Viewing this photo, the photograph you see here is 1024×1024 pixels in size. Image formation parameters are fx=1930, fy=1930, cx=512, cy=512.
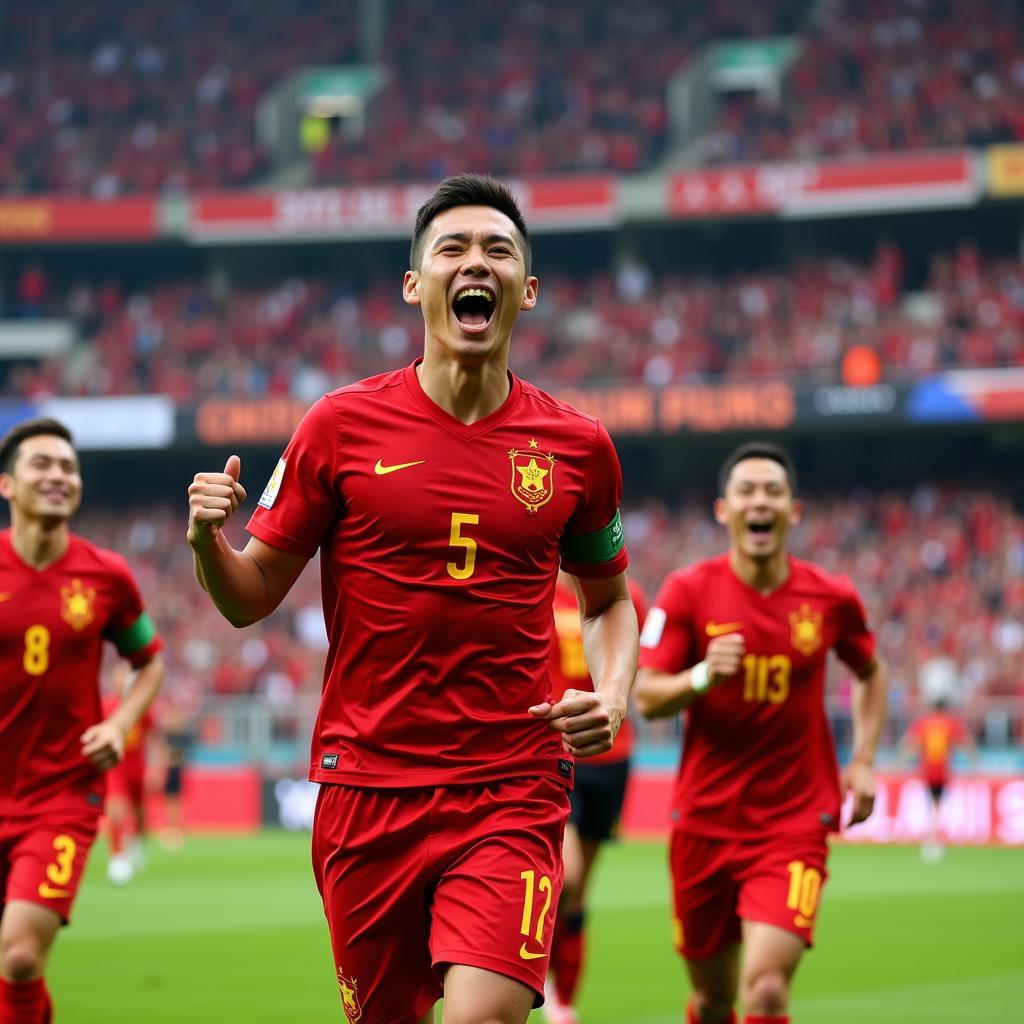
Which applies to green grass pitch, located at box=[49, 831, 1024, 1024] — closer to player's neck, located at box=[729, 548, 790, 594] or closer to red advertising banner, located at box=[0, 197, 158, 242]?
player's neck, located at box=[729, 548, 790, 594]

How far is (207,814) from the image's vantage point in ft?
97.8

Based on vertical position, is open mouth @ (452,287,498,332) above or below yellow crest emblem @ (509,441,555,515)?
above

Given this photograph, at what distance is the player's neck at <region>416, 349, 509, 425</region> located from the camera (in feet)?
16.2

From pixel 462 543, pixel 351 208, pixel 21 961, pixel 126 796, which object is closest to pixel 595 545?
pixel 462 543

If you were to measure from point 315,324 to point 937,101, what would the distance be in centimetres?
1399

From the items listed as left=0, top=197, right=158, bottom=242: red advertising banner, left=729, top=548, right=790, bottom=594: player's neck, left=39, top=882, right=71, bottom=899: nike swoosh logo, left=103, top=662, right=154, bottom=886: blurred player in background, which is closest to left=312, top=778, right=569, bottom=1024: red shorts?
left=39, top=882, right=71, bottom=899: nike swoosh logo

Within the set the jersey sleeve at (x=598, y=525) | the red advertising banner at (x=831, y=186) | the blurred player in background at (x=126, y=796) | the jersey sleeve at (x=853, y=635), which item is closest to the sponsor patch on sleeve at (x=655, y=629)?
the jersey sleeve at (x=853, y=635)

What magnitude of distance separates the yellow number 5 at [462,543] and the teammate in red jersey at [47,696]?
3082 mm

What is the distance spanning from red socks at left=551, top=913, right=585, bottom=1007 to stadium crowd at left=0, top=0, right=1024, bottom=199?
30612mm

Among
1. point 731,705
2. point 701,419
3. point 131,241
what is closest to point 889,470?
point 701,419

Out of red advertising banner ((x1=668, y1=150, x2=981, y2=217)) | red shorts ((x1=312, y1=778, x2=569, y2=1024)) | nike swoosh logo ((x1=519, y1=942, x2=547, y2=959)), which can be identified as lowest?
nike swoosh logo ((x1=519, y1=942, x2=547, y2=959))

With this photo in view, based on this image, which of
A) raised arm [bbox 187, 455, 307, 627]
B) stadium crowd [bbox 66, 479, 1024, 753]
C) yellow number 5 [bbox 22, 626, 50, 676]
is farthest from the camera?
stadium crowd [bbox 66, 479, 1024, 753]

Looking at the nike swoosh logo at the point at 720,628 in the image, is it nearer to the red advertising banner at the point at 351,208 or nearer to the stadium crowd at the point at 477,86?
the stadium crowd at the point at 477,86

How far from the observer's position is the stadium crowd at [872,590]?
30.3 m
